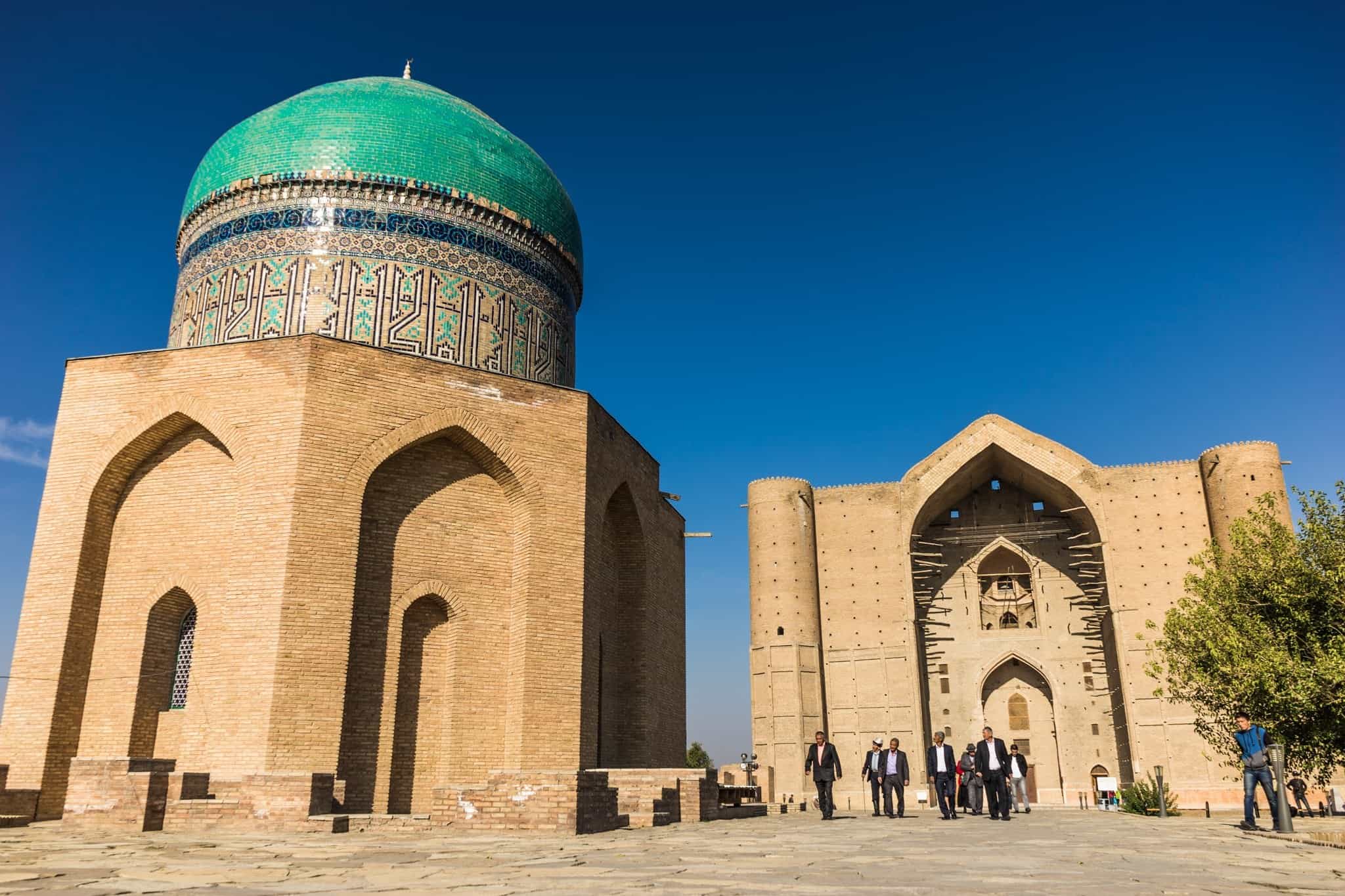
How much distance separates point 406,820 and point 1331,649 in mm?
9938

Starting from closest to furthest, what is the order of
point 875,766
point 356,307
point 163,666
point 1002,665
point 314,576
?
point 314,576 → point 163,666 → point 875,766 → point 356,307 → point 1002,665

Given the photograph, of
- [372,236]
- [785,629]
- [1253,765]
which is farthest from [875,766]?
[785,629]

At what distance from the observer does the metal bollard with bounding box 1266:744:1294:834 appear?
25.2 ft

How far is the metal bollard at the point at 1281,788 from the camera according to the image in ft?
25.2

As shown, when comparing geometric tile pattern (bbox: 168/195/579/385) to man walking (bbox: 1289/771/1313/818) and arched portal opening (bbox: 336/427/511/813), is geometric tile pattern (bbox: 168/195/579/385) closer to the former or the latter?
arched portal opening (bbox: 336/427/511/813)

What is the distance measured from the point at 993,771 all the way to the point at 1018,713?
1179 centimetres

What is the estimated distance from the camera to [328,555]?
9.38 metres

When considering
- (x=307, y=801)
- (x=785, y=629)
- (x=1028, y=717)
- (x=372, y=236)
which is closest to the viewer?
(x=307, y=801)

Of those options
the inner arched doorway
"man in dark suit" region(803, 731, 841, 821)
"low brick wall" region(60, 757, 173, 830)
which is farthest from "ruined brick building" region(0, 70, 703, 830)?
the inner arched doorway

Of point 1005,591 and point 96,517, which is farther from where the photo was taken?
point 1005,591

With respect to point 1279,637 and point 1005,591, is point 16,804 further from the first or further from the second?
point 1005,591

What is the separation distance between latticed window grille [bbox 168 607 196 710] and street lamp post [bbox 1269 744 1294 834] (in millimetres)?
9475

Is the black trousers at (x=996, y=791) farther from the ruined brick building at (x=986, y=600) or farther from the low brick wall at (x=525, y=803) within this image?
the ruined brick building at (x=986, y=600)

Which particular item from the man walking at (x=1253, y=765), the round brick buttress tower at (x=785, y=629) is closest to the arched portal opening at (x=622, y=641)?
the man walking at (x=1253, y=765)
